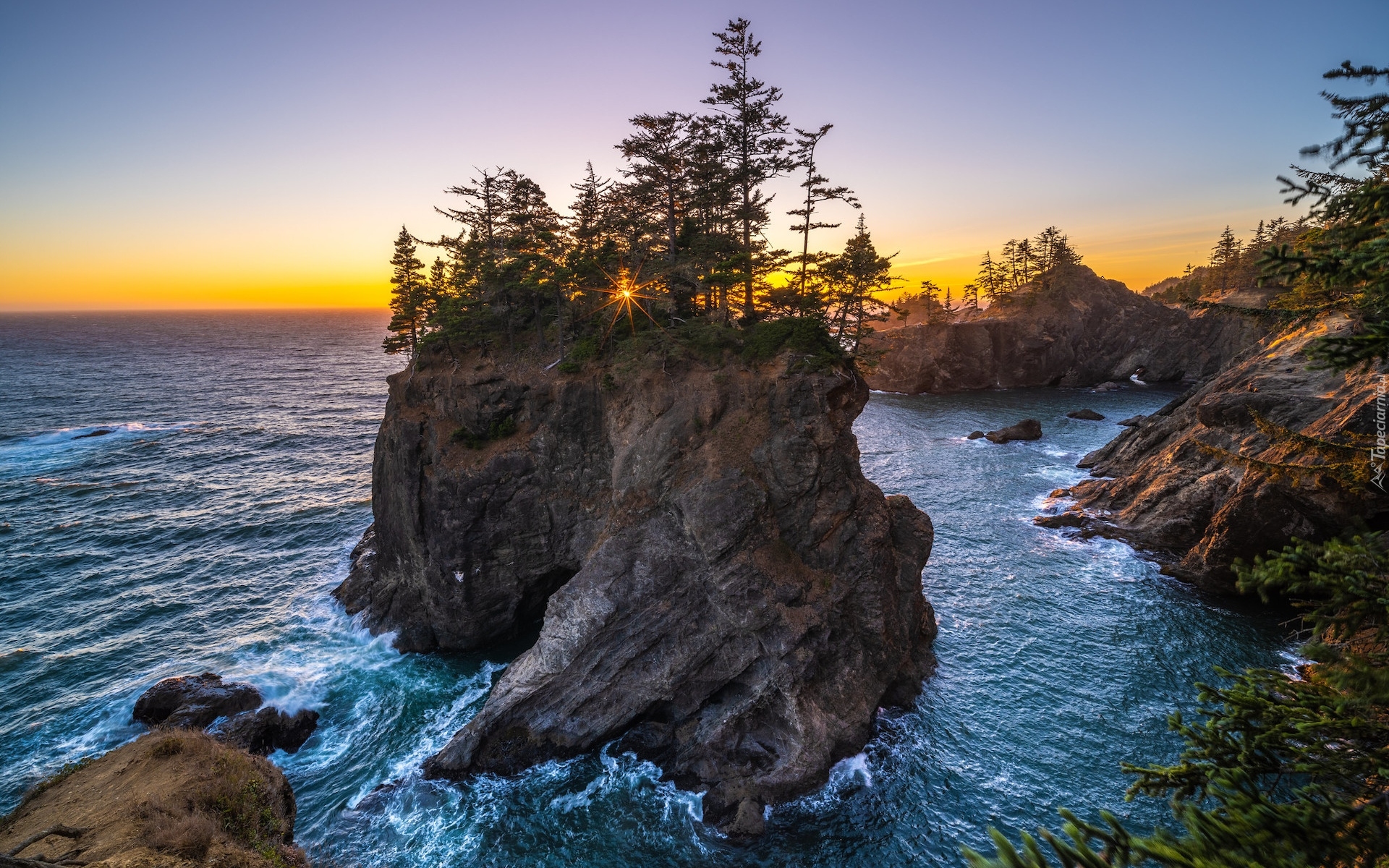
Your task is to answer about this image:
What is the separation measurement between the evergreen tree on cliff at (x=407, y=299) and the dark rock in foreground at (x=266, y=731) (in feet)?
81.5

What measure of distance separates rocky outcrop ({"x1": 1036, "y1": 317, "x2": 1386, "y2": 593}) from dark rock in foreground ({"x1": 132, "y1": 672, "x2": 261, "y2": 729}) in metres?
48.9

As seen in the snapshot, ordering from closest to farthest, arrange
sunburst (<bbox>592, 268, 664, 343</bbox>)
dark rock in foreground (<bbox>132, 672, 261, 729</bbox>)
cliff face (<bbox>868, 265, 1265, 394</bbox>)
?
dark rock in foreground (<bbox>132, 672, 261, 729</bbox>) < sunburst (<bbox>592, 268, 664, 343</bbox>) < cliff face (<bbox>868, 265, 1265, 394</bbox>)

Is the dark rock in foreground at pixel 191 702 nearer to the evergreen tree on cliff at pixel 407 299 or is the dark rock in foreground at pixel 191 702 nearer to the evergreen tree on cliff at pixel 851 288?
the evergreen tree on cliff at pixel 407 299

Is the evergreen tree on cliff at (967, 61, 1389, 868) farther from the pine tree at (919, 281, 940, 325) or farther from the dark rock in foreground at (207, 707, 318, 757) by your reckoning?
the pine tree at (919, 281, 940, 325)

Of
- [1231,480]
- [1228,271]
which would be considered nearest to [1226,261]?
[1228,271]

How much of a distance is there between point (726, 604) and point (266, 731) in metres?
24.9

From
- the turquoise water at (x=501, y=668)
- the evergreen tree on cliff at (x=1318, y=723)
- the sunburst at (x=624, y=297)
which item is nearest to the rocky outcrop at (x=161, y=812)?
the turquoise water at (x=501, y=668)

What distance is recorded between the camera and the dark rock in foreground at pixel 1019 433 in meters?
72.5

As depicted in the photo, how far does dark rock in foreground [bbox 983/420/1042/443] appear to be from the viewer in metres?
72.5

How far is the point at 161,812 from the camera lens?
1769 cm

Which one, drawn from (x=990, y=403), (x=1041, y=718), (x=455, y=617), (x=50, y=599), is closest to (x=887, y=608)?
(x=1041, y=718)

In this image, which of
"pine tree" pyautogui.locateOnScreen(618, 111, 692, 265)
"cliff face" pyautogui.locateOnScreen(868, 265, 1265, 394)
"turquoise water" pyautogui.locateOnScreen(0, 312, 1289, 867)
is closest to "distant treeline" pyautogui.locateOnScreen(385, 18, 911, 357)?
"pine tree" pyautogui.locateOnScreen(618, 111, 692, 265)

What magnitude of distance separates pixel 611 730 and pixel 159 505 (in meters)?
58.9

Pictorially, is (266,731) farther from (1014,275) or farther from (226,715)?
(1014,275)
